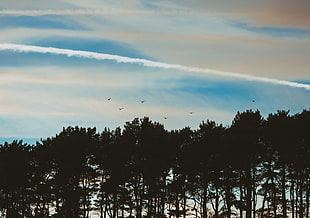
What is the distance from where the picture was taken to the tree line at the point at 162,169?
57719mm

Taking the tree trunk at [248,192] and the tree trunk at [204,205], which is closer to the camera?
the tree trunk at [248,192]

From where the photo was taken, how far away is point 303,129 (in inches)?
2282

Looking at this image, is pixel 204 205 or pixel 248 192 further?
pixel 204 205

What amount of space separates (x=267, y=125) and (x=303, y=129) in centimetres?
443

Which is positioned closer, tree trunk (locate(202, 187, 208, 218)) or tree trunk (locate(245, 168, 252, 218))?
tree trunk (locate(245, 168, 252, 218))

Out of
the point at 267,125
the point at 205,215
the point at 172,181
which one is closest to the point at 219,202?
the point at 205,215

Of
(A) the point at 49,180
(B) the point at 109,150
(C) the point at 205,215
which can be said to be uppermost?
(B) the point at 109,150

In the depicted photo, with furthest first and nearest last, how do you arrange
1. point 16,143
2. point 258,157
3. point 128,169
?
point 16,143 → point 128,169 → point 258,157

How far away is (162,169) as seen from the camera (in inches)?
2576

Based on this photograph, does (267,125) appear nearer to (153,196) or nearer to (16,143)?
(153,196)

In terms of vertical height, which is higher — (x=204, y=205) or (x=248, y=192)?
(x=248, y=192)

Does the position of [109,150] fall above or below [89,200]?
above

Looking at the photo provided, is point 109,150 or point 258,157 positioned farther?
point 109,150

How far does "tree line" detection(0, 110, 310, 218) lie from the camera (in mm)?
57719
